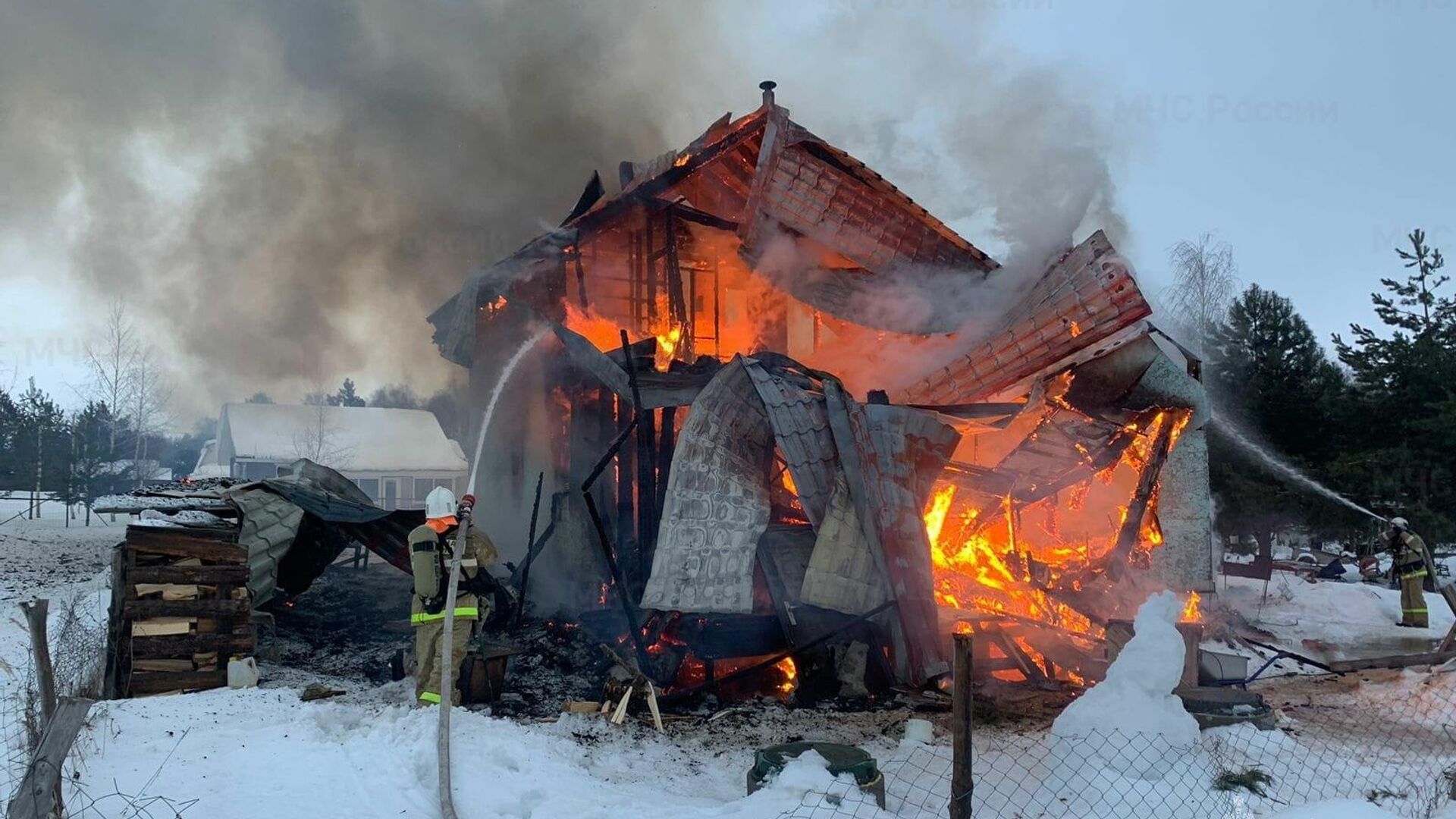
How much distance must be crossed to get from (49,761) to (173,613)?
4862 millimetres

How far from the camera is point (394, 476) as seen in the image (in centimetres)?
3622

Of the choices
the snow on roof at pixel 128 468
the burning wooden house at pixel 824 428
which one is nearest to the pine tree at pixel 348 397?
the snow on roof at pixel 128 468

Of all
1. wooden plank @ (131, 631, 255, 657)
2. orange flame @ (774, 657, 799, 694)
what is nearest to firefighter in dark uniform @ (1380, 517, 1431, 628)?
orange flame @ (774, 657, 799, 694)

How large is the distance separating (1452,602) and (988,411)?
16.3ft

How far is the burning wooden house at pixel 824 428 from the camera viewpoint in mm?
8789

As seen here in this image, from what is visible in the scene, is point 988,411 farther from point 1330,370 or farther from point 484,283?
point 1330,370

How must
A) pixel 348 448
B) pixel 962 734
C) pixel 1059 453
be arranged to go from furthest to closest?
pixel 348 448 < pixel 1059 453 < pixel 962 734

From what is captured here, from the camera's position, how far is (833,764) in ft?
16.2

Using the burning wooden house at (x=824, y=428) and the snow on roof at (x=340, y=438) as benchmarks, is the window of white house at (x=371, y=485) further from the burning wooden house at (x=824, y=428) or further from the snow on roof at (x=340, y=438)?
the burning wooden house at (x=824, y=428)

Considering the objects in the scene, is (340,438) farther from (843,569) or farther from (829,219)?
(843,569)

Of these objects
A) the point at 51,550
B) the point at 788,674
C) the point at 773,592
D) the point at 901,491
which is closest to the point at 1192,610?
the point at 901,491

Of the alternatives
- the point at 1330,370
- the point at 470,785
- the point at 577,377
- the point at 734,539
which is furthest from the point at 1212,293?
the point at 470,785

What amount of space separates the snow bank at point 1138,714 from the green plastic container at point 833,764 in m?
1.46

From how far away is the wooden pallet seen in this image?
7.39m
